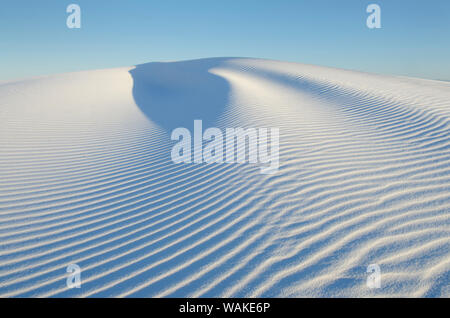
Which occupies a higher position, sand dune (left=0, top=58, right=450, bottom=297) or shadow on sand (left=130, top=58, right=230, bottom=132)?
shadow on sand (left=130, top=58, right=230, bottom=132)

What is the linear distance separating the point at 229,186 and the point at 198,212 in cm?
76

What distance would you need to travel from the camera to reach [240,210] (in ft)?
11.7

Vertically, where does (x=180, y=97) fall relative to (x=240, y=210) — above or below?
above

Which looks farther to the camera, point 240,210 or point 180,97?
point 180,97

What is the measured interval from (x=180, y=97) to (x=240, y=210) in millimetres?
8713

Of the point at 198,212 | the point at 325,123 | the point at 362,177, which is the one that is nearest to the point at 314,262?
the point at 198,212

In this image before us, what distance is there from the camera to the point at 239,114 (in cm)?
761

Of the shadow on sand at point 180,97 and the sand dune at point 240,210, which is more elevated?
the shadow on sand at point 180,97

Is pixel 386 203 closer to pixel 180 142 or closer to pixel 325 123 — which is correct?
pixel 325 123

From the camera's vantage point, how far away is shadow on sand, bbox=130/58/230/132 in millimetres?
8234

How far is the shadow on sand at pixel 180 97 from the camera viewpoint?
27.0 feet

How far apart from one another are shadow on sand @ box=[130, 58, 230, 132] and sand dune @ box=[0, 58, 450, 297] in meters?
0.82

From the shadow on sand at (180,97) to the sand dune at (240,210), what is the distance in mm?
817

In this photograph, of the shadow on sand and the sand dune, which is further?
the shadow on sand
